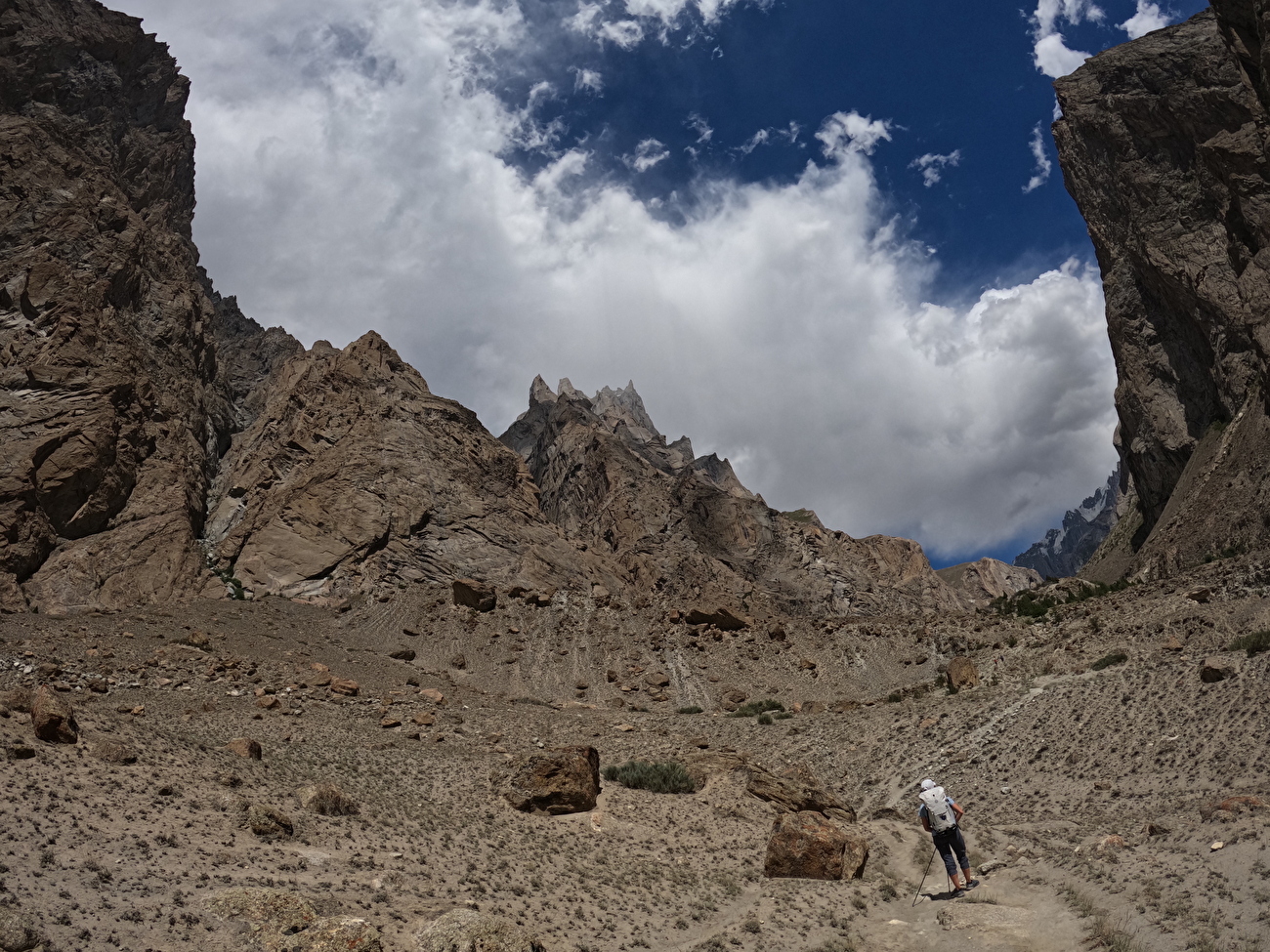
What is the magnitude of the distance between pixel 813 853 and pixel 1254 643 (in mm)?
14771

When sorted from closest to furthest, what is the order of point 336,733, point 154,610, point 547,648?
point 336,733 → point 154,610 → point 547,648

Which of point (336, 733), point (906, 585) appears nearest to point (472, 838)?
point (336, 733)

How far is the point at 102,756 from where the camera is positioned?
563 inches

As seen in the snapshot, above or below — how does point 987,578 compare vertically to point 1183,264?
below

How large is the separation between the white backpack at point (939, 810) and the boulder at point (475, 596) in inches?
1568

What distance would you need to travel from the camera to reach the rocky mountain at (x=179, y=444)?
4656 cm

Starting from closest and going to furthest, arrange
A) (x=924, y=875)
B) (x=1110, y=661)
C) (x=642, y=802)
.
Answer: (x=924, y=875) → (x=642, y=802) → (x=1110, y=661)

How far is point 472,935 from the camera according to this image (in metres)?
9.69

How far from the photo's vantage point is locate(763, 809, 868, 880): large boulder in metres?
14.4

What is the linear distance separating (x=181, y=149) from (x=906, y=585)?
10098 centimetres

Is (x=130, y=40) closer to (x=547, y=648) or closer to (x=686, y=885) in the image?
(x=547, y=648)

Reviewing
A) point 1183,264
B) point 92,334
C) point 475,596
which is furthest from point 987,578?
point 92,334

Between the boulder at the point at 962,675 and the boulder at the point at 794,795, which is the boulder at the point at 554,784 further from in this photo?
the boulder at the point at 962,675

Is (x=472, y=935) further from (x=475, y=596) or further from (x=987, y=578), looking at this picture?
(x=987, y=578)
